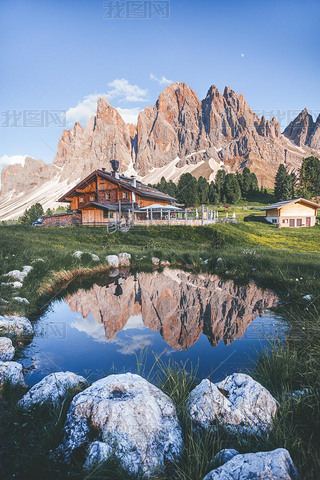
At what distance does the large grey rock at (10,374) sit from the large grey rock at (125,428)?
1.48 metres

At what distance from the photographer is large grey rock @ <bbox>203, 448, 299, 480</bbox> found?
213cm

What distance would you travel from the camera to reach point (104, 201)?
4031 centimetres

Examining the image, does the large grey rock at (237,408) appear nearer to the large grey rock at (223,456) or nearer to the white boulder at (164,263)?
the large grey rock at (223,456)

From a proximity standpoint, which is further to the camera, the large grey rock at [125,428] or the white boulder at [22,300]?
the white boulder at [22,300]

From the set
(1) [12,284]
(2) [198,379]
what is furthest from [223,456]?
(1) [12,284]

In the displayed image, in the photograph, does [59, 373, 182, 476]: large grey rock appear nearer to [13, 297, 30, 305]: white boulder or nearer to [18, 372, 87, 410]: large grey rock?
[18, 372, 87, 410]: large grey rock

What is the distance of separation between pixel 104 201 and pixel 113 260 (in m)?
26.4

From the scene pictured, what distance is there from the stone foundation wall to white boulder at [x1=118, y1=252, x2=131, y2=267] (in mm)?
26492

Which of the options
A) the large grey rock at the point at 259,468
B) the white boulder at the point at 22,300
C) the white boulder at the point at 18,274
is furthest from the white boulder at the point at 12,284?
the large grey rock at the point at 259,468

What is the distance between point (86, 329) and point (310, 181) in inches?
2762

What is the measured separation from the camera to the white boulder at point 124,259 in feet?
52.9

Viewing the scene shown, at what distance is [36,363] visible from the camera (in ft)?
17.8

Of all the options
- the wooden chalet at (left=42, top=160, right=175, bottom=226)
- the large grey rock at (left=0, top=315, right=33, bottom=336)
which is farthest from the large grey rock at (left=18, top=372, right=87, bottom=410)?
the wooden chalet at (left=42, top=160, right=175, bottom=226)

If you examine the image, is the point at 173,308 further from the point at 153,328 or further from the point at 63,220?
the point at 63,220
